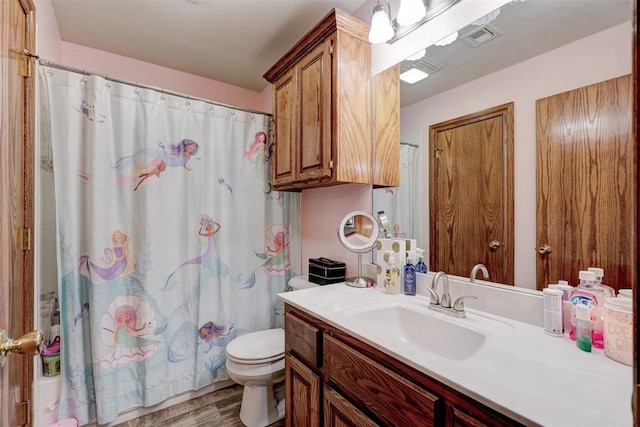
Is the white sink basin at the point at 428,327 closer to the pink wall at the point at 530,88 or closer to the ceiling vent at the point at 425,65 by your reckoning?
the pink wall at the point at 530,88

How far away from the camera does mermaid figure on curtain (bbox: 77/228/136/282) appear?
5.33ft

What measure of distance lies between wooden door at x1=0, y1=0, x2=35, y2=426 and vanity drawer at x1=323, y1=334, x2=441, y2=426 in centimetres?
97

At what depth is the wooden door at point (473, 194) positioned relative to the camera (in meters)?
1.15

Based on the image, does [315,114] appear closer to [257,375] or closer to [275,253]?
[275,253]

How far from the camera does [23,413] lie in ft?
3.31

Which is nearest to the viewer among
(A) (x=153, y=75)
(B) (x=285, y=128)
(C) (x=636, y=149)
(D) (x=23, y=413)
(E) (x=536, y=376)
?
(C) (x=636, y=149)

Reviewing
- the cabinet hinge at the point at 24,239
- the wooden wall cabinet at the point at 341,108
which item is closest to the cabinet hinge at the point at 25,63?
the cabinet hinge at the point at 24,239

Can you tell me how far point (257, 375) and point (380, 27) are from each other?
77.1 inches

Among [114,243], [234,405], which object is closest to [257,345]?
[234,405]

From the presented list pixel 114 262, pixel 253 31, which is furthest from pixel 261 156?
pixel 114 262

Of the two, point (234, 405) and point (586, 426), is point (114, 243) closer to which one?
point (234, 405)

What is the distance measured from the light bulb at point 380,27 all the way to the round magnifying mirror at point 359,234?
3.00 ft

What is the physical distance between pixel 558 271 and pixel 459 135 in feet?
2.18

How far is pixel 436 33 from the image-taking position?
1363 millimetres
